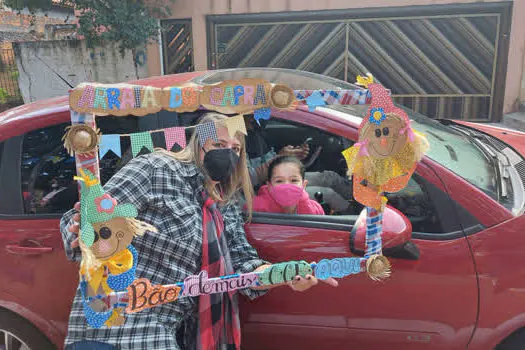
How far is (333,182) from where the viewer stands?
2789 millimetres

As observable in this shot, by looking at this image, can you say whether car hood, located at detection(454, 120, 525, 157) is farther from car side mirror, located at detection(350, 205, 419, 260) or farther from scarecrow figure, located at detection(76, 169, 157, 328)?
scarecrow figure, located at detection(76, 169, 157, 328)

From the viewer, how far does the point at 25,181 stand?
219 cm

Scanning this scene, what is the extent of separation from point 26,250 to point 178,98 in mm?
1141

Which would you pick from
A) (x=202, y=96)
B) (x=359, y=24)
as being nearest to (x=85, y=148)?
(x=202, y=96)

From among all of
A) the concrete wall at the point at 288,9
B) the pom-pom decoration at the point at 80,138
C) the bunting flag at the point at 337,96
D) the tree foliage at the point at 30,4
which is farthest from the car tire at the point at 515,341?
the tree foliage at the point at 30,4

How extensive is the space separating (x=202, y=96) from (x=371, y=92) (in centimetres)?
61

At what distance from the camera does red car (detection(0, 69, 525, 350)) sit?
6.49ft

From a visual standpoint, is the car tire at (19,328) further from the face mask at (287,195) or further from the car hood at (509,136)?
the car hood at (509,136)

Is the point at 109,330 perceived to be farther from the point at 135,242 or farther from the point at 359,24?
the point at 359,24

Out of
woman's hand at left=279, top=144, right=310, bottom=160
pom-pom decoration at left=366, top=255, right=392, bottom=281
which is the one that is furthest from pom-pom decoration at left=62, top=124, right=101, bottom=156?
woman's hand at left=279, top=144, right=310, bottom=160

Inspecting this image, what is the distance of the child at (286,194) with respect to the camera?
7.42 ft

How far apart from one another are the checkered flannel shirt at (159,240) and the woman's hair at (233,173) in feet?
0.11

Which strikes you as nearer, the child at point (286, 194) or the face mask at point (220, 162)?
the face mask at point (220, 162)

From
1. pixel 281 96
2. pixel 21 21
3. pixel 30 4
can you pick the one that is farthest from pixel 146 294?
pixel 21 21
